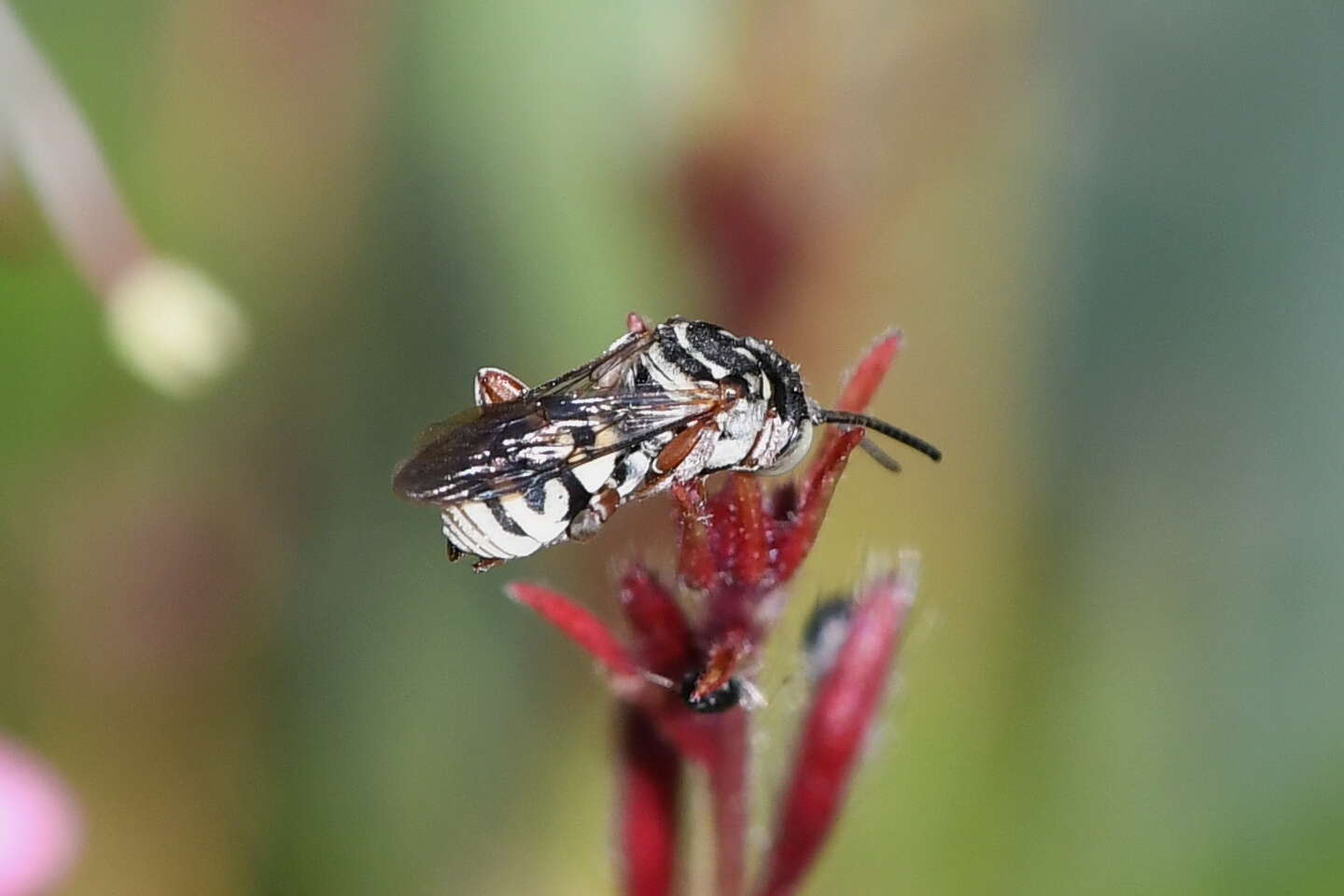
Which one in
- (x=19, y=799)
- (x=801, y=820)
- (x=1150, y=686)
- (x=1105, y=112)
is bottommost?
(x=19, y=799)

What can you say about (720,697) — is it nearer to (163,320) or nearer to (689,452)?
(689,452)

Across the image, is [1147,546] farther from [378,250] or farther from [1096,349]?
[378,250]

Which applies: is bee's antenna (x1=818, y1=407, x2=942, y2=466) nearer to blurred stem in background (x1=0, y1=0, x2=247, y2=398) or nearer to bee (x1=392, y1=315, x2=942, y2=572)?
bee (x1=392, y1=315, x2=942, y2=572)

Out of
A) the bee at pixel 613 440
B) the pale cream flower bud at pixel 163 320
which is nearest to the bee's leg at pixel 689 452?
the bee at pixel 613 440

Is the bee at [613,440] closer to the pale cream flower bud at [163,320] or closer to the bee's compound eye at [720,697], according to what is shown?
the bee's compound eye at [720,697]

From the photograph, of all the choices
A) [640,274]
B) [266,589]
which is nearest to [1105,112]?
[640,274]

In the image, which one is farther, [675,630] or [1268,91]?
[1268,91]
